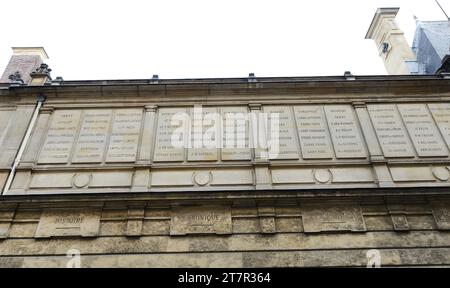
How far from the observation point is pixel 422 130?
26.1 ft

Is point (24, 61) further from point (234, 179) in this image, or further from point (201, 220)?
point (201, 220)

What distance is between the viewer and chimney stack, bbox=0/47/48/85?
11889 mm

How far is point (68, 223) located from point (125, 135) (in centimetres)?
235

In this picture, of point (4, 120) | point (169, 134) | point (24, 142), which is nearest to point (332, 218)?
point (169, 134)

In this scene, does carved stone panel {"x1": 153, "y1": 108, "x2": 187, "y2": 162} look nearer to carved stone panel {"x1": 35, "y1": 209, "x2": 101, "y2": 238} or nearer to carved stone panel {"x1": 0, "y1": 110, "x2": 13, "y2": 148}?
carved stone panel {"x1": 35, "y1": 209, "x2": 101, "y2": 238}

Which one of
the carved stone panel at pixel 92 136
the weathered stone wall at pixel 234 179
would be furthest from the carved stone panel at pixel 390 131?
the carved stone panel at pixel 92 136

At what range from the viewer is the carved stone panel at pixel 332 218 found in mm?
6285

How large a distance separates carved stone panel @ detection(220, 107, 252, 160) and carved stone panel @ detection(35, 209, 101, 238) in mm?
2906

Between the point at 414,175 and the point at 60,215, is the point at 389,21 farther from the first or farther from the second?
the point at 60,215

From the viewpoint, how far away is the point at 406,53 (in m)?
15.3

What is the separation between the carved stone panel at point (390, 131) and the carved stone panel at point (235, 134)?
3.03 m

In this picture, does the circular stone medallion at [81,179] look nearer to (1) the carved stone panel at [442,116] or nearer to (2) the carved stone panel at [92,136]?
(2) the carved stone panel at [92,136]
